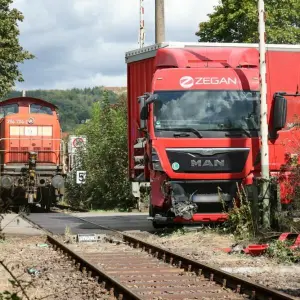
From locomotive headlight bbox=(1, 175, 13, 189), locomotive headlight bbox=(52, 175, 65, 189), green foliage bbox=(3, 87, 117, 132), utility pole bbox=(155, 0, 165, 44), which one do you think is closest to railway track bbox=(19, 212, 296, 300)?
locomotive headlight bbox=(1, 175, 13, 189)

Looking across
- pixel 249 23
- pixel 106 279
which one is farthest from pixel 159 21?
pixel 106 279

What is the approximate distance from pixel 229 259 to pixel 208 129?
396 centimetres

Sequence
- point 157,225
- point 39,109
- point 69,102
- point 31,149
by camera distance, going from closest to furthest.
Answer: point 157,225, point 31,149, point 39,109, point 69,102

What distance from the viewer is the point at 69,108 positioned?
544 feet

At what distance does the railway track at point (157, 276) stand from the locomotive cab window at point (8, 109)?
1433 centimetres

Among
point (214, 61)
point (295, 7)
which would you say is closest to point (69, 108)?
point (295, 7)

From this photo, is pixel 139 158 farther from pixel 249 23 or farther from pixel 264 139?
pixel 249 23

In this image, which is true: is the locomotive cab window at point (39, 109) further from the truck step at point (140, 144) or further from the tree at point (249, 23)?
the tree at point (249, 23)

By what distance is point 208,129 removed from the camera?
15.2 m

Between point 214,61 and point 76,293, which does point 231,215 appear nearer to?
point 214,61

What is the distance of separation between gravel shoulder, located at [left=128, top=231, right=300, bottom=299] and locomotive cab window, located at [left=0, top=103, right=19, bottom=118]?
12.2 m

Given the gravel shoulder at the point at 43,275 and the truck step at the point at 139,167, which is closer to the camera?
the gravel shoulder at the point at 43,275

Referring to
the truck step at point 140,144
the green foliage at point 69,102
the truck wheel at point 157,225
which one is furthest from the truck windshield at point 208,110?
the green foliage at point 69,102

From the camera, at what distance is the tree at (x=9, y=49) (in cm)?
3528
